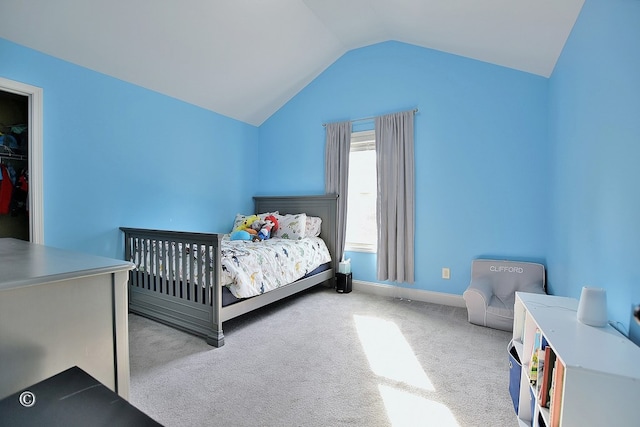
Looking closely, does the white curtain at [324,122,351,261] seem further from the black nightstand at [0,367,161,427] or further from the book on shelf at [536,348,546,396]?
the black nightstand at [0,367,161,427]

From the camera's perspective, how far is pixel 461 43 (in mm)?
2779

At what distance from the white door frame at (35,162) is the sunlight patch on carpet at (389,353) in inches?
105

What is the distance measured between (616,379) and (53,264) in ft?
5.79

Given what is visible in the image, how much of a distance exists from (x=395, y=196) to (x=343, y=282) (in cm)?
116

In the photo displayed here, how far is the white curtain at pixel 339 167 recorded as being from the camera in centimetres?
367

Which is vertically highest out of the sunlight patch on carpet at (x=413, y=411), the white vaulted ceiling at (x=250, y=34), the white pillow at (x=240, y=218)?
the white vaulted ceiling at (x=250, y=34)

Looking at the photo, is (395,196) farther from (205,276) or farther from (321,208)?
(205,276)

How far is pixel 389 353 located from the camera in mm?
2098

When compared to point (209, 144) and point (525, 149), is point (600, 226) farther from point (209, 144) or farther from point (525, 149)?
point (209, 144)

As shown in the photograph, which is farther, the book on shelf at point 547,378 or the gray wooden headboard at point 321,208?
the gray wooden headboard at point 321,208

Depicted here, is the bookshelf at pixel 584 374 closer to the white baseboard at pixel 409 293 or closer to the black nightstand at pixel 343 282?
the white baseboard at pixel 409 293

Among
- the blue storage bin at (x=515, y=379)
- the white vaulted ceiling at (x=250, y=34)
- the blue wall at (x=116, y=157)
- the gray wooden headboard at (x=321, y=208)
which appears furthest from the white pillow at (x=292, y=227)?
the blue storage bin at (x=515, y=379)

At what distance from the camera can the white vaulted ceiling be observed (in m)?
2.13

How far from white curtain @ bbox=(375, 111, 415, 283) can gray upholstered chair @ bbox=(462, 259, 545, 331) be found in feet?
2.33
